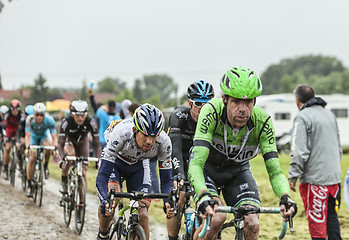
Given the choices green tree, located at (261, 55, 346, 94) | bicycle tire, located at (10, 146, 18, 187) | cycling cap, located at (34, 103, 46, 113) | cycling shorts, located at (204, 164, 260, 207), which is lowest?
bicycle tire, located at (10, 146, 18, 187)

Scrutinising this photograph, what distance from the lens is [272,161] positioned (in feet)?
14.7

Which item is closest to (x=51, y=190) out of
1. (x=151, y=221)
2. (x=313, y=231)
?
(x=151, y=221)

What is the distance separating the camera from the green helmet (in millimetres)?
4297

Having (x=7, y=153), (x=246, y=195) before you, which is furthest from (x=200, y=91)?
(x=7, y=153)

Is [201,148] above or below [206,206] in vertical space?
above

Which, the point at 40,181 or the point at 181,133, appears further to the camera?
the point at 40,181

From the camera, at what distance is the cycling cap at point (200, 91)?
625 cm

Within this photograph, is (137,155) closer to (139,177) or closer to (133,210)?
(139,177)

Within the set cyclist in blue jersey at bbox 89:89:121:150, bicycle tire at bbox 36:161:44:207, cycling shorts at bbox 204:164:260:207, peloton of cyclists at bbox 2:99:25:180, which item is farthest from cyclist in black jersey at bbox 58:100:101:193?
peloton of cyclists at bbox 2:99:25:180

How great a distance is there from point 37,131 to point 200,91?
6.68m

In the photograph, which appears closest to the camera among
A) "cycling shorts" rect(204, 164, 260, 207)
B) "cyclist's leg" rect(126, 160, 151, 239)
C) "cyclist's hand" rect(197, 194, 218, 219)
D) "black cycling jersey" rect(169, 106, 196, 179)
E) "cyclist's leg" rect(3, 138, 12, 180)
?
"cyclist's hand" rect(197, 194, 218, 219)

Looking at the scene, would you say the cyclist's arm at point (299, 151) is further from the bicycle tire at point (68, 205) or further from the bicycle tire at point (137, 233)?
the bicycle tire at point (68, 205)

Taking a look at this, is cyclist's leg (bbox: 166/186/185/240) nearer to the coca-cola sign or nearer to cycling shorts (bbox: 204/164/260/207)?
cycling shorts (bbox: 204/164/260/207)

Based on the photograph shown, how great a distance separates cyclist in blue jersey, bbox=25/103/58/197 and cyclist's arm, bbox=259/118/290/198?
291 inches
